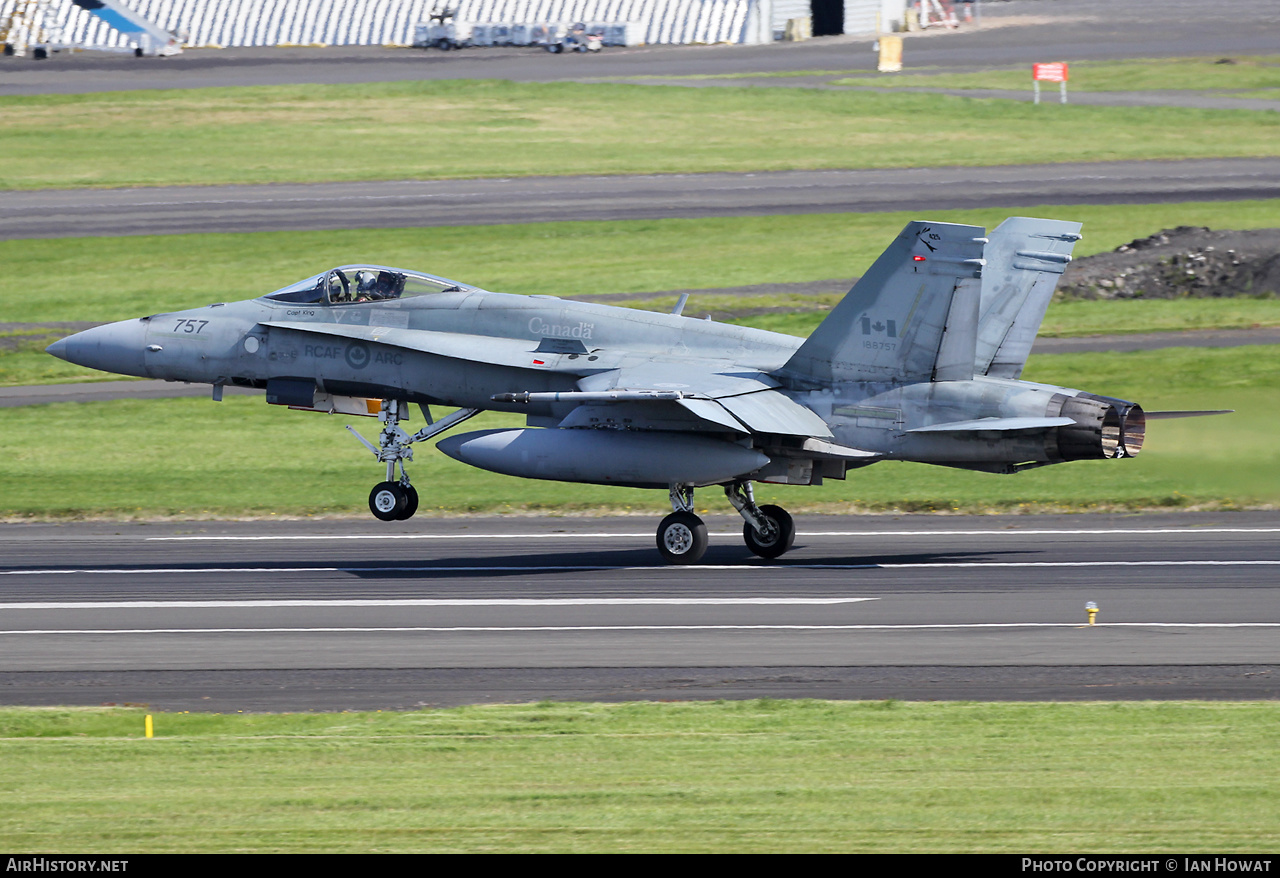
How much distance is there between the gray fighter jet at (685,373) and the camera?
2183cm

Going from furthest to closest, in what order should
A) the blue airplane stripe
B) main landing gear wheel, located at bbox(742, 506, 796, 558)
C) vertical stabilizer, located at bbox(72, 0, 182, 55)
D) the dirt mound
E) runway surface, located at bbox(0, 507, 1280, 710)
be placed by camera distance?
the blue airplane stripe → vertical stabilizer, located at bbox(72, 0, 182, 55) → the dirt mound → main landing gear wheel, located at bbox(742, 506, 796, 558) → runway surface, located at bbox(0, 507, 1280, 710)

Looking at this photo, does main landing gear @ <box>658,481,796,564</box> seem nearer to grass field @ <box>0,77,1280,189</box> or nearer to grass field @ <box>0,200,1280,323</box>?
grass field @ <box>0,200,1280,323</box>

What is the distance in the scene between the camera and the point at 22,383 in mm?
38625

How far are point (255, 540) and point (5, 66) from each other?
71.0 meters

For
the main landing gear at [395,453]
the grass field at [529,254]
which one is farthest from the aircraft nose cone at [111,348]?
the grass field at [529,254]

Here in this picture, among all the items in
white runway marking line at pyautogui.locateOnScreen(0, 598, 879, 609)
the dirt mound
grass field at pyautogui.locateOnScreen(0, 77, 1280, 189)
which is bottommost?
white runway marking line at pyautogui.locateOnScreen(0, 598, 879, 609)

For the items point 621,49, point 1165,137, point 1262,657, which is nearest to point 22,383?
point 1262,657

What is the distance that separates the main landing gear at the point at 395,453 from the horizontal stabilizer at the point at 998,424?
6560 mm

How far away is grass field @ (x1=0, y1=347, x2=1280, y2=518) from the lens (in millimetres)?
25891

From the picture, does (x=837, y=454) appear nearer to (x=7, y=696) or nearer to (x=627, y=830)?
(x=7, y=696)

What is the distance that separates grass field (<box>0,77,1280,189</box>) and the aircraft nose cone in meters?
37.4

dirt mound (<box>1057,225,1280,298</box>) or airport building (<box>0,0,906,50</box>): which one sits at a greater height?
airport building (<box>0,0,906,50</box>)
